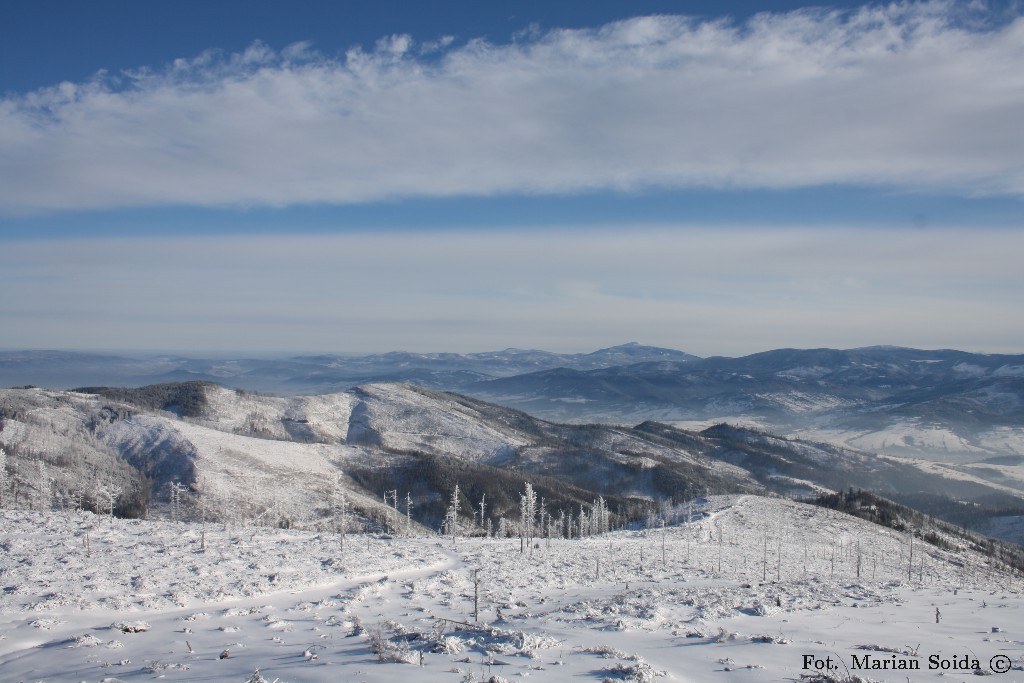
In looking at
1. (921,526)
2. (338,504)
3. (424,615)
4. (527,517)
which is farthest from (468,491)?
(424,615)

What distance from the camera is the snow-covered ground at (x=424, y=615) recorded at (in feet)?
72.2

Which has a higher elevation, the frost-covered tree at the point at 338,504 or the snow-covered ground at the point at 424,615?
the snow-covered ground at the point at 424,615

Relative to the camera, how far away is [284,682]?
19.5 m

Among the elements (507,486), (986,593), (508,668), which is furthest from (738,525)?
(508,668)

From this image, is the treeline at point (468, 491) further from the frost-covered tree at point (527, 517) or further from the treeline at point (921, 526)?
the treeline at point (921, 526)

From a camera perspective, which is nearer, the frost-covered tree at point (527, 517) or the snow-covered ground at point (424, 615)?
the snow-covered ground at point (424, 615)

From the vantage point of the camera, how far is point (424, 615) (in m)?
33.0

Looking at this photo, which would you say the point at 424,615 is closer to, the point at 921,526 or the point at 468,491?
the point at 468,491

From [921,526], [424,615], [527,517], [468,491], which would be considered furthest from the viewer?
[468,491]

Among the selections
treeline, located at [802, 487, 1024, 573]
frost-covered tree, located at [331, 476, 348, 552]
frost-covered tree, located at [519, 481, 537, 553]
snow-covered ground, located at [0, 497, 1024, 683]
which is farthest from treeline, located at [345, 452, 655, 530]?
snow-covered ground, located at [0, 497, 1024, 683]

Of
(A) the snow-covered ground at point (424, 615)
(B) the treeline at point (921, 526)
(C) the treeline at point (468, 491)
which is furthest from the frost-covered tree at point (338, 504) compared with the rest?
(B) the treeline at point (921, 526)

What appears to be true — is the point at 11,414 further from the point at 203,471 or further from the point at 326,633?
the point at 326,633

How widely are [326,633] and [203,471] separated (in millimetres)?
115683

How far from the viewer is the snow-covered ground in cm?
2200
